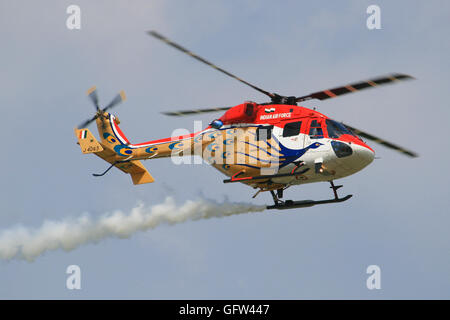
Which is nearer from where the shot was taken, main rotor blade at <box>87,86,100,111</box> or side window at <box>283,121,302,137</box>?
side window at <box>283,121,302,137</box>

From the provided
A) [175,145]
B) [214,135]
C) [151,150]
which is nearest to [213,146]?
[214,135]

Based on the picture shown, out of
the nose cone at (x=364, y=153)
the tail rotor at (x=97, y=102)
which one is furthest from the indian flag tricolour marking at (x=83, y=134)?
the nose cone at (x=364, y=153)

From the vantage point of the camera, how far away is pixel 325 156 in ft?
93.2

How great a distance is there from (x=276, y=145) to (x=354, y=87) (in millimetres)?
3722

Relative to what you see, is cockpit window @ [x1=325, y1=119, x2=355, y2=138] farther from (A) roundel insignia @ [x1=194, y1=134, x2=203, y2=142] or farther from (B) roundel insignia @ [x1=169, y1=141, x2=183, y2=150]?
(B) roundel insignia @ [x1=169, y1=141, x2=183, y2=150]

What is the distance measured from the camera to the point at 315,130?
94.9 feet

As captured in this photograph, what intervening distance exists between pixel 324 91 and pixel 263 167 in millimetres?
3633

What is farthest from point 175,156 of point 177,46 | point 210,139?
point 177,46

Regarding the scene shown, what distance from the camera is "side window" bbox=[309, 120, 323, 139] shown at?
2878 cm

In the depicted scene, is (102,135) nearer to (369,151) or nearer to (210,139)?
(210,139)

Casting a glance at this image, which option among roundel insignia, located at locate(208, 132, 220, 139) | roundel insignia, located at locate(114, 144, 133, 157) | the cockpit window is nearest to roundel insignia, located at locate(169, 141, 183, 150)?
roundel insignia, located at locate(208, 132, 220, 139)

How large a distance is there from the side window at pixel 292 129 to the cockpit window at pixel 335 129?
1.08m

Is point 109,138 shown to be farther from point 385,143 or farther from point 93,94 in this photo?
point 385,143

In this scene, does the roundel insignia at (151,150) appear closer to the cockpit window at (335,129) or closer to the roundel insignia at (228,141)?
the roundel insignia at (228,141)
